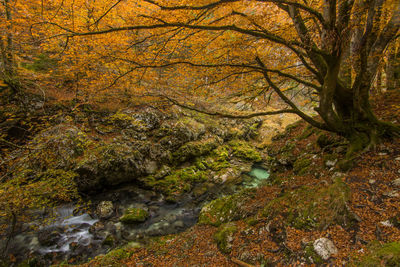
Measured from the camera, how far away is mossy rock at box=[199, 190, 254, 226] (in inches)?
222

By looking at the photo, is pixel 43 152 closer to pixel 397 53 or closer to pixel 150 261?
pixel 150 261

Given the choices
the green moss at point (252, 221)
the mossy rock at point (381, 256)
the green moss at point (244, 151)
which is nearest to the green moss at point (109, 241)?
the green moss at point (252, 221)

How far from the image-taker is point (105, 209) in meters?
8.14

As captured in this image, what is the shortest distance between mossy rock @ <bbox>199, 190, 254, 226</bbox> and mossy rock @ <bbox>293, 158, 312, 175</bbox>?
1.82 metres

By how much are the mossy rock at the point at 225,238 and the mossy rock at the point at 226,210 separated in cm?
60

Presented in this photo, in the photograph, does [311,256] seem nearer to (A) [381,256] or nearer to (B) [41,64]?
(A) [381,256]

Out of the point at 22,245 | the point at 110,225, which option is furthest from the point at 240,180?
the point at 22,245

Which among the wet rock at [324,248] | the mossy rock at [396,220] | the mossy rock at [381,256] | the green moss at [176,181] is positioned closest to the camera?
the mossy rock at [381,256]

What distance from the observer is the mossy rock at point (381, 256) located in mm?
2122

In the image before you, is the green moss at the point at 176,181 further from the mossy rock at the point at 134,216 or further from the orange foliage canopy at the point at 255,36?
the orange foliage canopy at the point at 255,36

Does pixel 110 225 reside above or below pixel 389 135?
below

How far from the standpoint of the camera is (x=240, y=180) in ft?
39.5

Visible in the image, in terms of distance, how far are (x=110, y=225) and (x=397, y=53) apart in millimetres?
14353

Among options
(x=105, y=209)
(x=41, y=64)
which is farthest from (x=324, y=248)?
(x=41, y=64)
